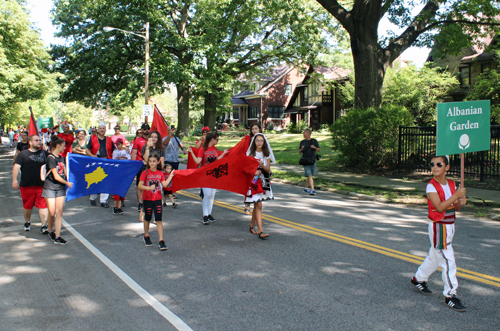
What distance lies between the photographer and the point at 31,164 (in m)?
7.45

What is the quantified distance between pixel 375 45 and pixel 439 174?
1370cm

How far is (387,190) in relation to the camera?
12.9 meters

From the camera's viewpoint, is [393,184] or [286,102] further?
[286,102]

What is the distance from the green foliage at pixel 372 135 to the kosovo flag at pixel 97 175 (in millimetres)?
10356

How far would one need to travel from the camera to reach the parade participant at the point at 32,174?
741cm

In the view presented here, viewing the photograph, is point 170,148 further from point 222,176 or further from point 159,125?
point 222,176

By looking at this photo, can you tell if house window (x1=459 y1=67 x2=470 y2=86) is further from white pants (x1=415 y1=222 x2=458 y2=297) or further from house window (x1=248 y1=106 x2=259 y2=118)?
white pants (x1=415 y1=222 x2=458 y2=297)

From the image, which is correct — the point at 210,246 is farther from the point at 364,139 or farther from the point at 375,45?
the point at 375,45

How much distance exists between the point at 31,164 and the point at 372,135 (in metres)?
12.4

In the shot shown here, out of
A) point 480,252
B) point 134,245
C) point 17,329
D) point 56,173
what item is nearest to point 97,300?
point 17,329

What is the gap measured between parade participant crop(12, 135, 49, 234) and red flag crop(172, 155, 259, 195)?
2558 mm

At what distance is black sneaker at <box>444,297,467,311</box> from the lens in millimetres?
4352

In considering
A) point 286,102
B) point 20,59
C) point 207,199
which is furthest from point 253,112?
point 207,199

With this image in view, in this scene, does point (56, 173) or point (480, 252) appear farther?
point (56, 173)
